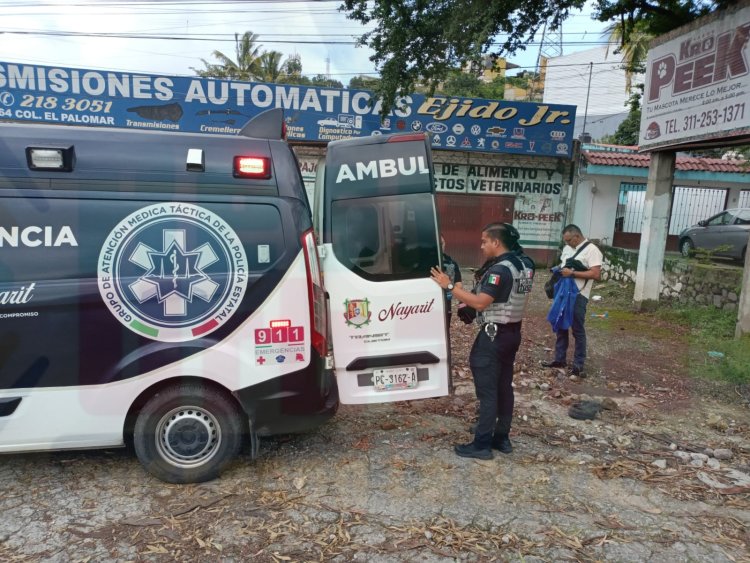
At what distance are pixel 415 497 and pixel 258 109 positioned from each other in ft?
40.5

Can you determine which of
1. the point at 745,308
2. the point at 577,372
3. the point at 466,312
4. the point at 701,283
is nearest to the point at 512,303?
the point at 466,312

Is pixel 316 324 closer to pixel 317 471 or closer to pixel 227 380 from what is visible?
pixel 227 380

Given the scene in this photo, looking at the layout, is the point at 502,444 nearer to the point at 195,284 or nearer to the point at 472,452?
the point at 472,452

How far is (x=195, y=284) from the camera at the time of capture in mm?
3357

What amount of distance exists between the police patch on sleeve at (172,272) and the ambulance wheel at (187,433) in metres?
0.38

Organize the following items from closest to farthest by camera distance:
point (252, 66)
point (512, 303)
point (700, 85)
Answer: point (512, 303)
point (700, 85)
point (252, 66)

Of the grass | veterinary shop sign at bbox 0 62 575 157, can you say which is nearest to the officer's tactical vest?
the grass

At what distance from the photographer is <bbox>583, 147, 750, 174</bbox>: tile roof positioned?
14.9 meters

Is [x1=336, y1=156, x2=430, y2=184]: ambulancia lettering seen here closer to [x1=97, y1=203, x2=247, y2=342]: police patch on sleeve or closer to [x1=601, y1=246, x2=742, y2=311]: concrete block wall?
[x1=97, y1=203, x2=247, y2=342]: police patch on sleeve

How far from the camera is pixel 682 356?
7129mm

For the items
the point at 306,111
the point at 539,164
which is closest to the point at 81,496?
the point at 306,111

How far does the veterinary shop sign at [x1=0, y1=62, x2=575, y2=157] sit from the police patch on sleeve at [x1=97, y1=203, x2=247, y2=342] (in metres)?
10.3

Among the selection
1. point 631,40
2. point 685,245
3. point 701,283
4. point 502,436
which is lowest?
point 502,436

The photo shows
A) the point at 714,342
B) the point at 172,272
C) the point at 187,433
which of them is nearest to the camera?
the point at 172,272
